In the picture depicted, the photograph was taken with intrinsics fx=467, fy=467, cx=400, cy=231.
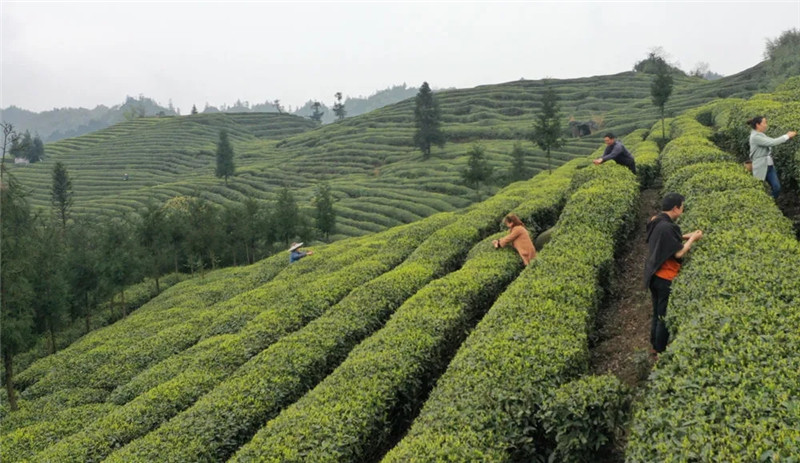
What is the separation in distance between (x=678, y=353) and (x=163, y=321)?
25.3 m

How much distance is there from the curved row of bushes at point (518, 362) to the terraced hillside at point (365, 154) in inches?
1827

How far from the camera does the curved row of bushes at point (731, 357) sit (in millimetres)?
4598

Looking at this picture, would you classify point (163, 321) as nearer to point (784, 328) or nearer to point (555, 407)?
point (555, 407)

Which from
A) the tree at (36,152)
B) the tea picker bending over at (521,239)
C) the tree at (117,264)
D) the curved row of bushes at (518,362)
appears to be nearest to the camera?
the curved row of bushes at (518,362)

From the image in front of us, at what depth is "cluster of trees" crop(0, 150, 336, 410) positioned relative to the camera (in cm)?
1872

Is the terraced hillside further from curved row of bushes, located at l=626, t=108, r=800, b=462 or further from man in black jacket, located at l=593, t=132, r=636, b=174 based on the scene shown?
curved row of bushes, located at l=626, t=108, r=800, b=462

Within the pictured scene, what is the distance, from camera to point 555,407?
6918mm

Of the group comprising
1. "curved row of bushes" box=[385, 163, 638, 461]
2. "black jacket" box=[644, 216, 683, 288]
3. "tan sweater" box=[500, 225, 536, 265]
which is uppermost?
"black jacket" box=[644, 216, 683, 288]

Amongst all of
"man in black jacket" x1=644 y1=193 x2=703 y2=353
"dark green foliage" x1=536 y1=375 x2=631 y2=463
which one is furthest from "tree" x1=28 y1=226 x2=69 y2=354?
"man in black jacket" x1=644 y1=193 x2=703 y2=353

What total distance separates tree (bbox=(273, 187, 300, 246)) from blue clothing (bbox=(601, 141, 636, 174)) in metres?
34.3

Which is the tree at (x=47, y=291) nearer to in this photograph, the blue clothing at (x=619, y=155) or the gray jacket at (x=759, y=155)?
the blue clothing at (x=619, y=155)

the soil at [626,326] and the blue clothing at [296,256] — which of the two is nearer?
the soil at [626,326]

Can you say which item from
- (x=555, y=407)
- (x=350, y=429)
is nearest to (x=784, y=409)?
(x=555, y=407)

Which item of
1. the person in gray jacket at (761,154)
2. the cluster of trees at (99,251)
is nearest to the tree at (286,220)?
the cluster of trees at (99,251)
